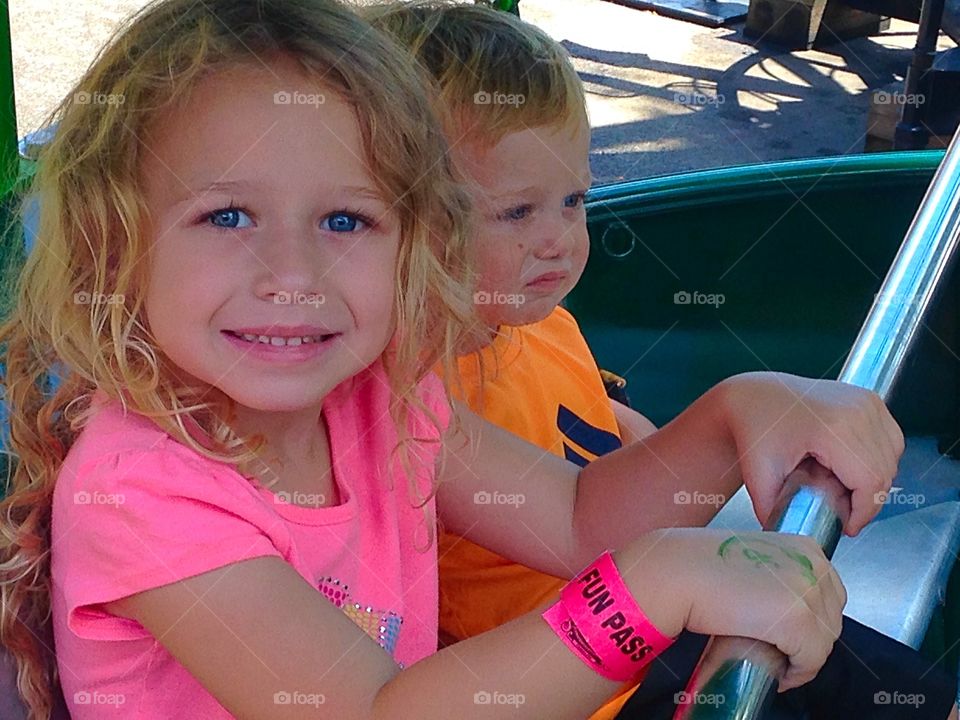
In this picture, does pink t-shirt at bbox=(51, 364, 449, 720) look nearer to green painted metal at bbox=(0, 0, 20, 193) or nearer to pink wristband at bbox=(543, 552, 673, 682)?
pink wristband at bbox=(543, 552, 673, 682)

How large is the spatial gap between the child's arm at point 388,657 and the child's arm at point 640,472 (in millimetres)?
215

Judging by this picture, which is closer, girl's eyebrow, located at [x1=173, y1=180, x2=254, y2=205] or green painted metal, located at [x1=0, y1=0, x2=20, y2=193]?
girl's eyebrow, located at [x1=173, y1=180, x2=254, y2=205]

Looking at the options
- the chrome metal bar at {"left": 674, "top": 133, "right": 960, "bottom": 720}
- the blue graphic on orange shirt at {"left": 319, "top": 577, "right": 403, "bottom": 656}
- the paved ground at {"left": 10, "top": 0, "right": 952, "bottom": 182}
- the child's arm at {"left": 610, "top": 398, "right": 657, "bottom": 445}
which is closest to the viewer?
the chrome metal bar at {"left": 674, "top": 133, "right": 960, "bottom": 720}

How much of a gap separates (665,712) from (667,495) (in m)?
0.22

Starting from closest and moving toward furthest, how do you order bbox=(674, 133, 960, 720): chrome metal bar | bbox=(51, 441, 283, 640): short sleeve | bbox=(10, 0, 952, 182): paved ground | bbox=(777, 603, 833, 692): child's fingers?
bbox=(674, 133, 960, 720): chrome metal bar → bbox=(777, 603, 833, 692): child's fingers → bbox=(51, 441, 283, 640): short sleeve → bbox=(10, 0, 952, 182): paved ground

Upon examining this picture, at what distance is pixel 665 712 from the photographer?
1.29m

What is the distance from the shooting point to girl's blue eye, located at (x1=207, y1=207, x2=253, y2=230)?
3.19 feet

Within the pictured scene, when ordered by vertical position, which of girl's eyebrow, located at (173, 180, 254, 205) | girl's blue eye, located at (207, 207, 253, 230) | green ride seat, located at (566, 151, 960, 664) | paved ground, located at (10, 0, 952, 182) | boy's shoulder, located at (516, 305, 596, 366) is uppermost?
girl's eyebrow, located at (173, 180, 254, 205)

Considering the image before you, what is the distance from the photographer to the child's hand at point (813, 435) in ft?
3.21

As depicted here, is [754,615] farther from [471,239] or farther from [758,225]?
[758,225]

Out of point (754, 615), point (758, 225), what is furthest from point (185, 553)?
point (758, 225)

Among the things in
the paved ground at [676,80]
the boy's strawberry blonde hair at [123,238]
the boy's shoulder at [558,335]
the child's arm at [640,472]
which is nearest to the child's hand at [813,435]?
the child's arm at [640,472]

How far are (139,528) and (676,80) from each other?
458 cm

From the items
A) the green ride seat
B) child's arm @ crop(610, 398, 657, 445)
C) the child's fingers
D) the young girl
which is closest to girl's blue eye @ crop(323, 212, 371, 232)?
the young girl
